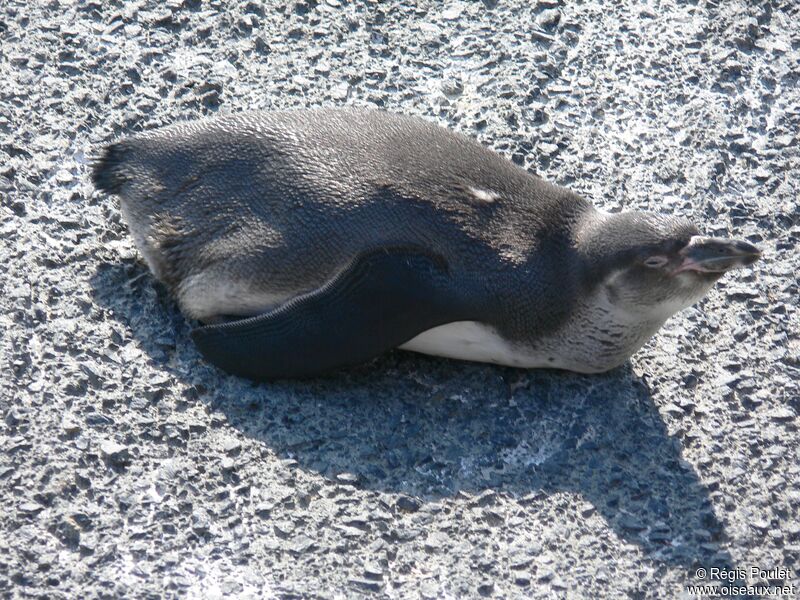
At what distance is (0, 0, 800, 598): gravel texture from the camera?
3.20 m

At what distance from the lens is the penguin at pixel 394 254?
3465 millimetres

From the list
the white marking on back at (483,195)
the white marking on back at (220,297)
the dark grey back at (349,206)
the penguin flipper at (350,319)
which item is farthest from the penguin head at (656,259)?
the white marking on back at (220,297)

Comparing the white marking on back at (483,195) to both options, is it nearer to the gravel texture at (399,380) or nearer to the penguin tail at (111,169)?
the gravel texture at (399,380)

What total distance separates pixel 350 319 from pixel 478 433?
492 mm

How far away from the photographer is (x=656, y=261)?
11.4 ft

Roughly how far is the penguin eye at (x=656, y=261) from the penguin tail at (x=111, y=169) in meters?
1.61

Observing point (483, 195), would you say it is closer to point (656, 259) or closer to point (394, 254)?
point (394, 254)

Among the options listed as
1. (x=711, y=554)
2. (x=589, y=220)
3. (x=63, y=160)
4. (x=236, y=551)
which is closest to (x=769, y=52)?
(x=589, y=220)

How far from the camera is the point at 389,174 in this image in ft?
11.6

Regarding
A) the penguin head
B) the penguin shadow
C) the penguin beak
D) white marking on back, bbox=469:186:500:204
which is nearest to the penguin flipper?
the penguin shadow

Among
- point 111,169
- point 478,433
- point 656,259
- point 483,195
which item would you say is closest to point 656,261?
point 656,259

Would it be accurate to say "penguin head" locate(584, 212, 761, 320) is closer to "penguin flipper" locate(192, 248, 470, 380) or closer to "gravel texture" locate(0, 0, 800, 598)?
"gravel texture" locate(0, 0, 800, 598)

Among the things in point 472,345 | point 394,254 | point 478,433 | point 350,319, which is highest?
point 394,254

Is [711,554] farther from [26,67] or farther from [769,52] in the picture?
[26,67]
